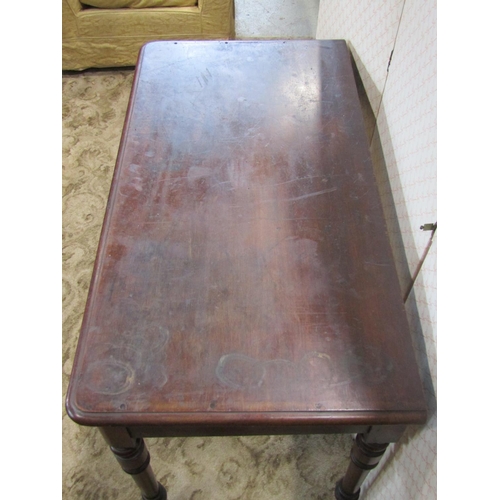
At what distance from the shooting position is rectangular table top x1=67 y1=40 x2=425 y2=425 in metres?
0.69

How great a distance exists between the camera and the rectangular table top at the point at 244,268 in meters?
0.69

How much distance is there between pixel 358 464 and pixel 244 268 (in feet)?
1.48

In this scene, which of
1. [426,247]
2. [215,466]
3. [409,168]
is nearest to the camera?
[426,247]

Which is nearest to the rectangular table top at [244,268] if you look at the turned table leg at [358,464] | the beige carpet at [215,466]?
the turned table leg at [358,464]

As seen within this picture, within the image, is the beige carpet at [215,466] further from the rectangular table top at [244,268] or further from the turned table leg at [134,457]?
the rectangular table top at [244,268]

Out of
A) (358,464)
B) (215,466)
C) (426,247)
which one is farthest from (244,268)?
(215,466)

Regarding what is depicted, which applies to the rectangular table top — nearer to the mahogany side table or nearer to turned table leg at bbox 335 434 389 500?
the mahogany side table

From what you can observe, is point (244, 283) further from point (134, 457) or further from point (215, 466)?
point (215, 466)

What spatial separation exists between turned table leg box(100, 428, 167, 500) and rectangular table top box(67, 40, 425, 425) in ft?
0.28

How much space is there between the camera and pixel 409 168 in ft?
3.02

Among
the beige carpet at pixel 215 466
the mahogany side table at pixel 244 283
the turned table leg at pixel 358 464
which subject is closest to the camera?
the mahogany side table at pixel 244 283

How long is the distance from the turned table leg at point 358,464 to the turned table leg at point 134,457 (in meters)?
0.41
